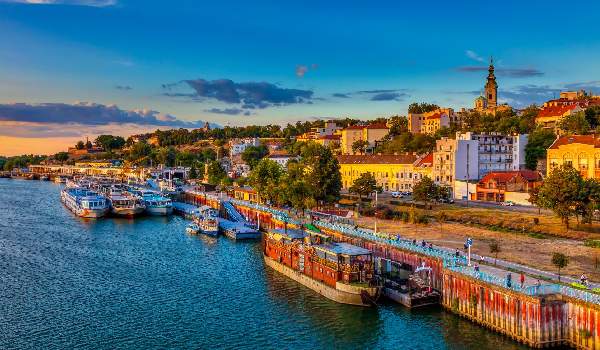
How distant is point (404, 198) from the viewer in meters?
106

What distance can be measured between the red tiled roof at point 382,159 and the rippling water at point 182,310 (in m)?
53.1

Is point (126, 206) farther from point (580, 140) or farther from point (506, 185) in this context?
point (580, 140)

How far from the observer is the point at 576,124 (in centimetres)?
11956

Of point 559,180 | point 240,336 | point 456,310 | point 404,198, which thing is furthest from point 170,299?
point 404,198

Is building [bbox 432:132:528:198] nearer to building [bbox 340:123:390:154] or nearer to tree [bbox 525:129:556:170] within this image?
tree [bbox 525:129:556:170]

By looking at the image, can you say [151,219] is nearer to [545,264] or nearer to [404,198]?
[404,198]

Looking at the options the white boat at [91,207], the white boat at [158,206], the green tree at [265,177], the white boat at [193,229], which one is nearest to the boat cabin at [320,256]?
the white boat at [193,229]

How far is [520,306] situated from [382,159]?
292ft

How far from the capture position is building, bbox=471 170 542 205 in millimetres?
95062

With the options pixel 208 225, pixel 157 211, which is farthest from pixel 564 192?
pixel 157 211

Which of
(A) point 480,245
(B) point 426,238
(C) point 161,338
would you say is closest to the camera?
(C) point 161,338

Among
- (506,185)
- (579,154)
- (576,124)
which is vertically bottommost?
(506,185)

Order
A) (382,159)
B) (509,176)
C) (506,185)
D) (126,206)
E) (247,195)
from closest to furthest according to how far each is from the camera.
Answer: (506,185), (509,176), (126,206), (382,159), (247,195)

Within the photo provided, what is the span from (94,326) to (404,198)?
7094 cm
